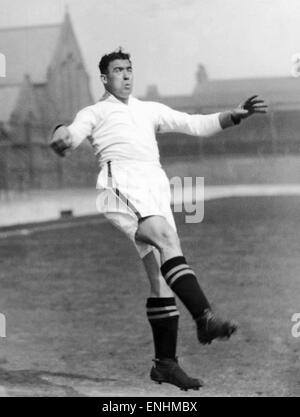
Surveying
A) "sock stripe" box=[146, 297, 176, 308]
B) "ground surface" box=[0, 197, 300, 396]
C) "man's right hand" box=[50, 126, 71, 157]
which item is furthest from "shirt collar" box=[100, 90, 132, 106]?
"ground surface" box=[0, 197, 300, 396]

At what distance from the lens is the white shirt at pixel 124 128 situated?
405cm

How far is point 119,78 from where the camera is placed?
4098mm

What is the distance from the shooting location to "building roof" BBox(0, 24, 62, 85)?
213 inches

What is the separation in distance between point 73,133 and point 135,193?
0.40 metres

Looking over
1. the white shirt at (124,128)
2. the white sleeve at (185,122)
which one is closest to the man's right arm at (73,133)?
the white shirt at (124,128)

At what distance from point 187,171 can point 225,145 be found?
0.35 meters

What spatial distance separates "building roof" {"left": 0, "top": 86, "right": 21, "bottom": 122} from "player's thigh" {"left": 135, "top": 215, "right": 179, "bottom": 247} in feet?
6.44

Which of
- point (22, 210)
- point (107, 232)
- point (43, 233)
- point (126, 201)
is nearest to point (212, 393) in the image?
point (126, 201)

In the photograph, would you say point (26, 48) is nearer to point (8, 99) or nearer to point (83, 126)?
point (8, 99)

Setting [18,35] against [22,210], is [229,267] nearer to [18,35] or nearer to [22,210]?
[22,210]

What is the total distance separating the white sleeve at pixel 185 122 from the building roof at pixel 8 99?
64.6 inches

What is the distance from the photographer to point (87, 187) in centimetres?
546

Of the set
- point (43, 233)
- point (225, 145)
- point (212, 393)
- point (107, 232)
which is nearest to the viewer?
point (212, 393)

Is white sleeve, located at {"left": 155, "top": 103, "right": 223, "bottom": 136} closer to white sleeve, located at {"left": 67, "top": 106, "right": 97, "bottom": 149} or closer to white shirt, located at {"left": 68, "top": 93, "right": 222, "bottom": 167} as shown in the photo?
white shirt, located at {"left": 68, "top": 93, "right": 222, "bottom": 167}
